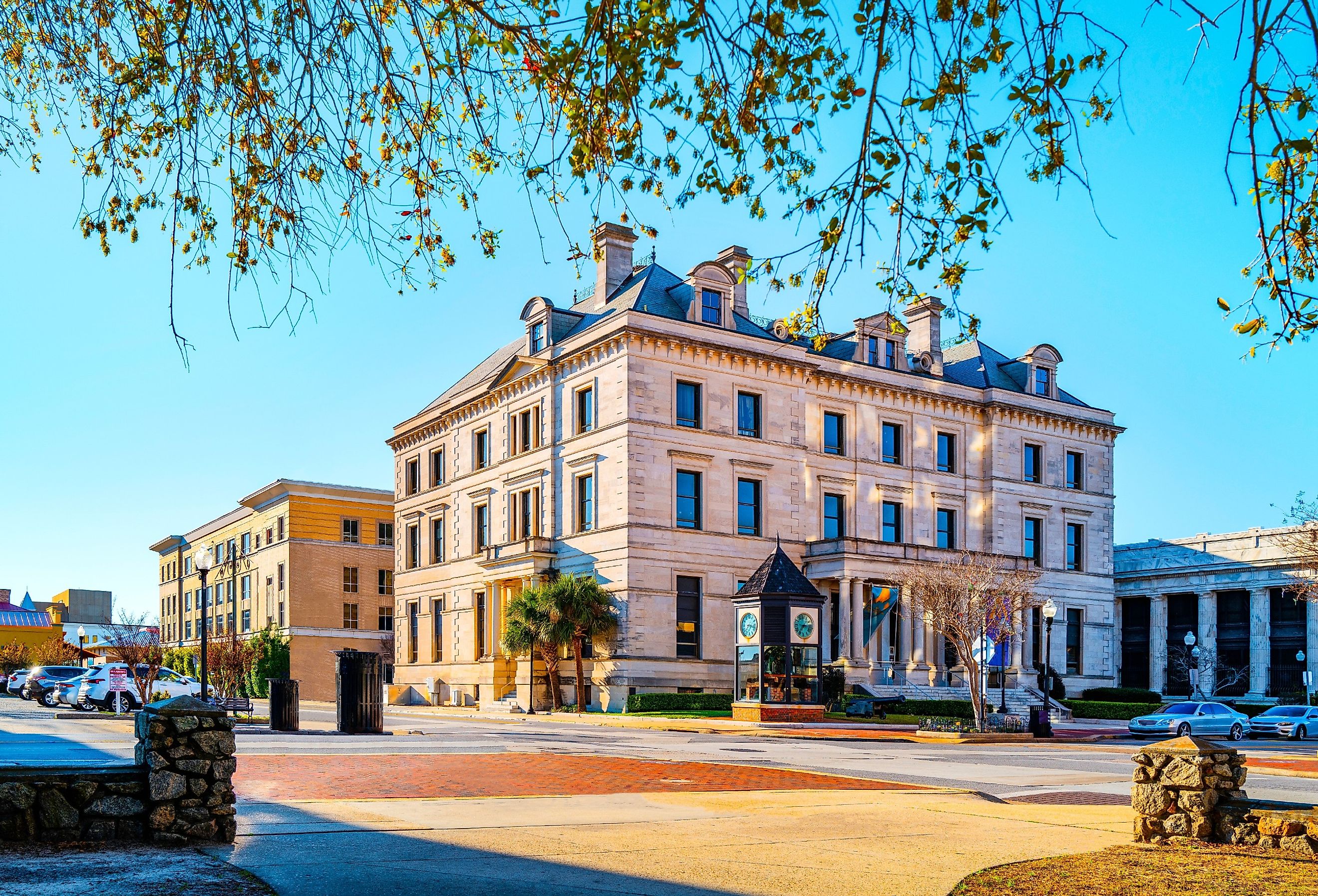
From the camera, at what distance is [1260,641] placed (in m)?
73.9

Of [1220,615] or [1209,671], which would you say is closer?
[1209,671]

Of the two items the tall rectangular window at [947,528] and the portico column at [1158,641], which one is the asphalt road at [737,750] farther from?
the portico column at [1158,641]

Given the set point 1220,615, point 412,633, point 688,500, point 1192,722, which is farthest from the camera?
point 1220,615

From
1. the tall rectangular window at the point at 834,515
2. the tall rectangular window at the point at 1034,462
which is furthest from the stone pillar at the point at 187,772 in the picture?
the tall rectangular window at the point at 1034,462

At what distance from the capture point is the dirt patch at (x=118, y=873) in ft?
25.9

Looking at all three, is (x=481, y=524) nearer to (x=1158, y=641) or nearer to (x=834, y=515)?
(x=834, y=515)

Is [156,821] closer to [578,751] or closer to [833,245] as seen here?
[833,245]

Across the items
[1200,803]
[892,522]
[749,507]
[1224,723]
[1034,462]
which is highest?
[1034,462]

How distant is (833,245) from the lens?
8.53 meters

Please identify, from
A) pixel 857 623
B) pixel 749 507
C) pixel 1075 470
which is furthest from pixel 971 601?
pixel 1075 470

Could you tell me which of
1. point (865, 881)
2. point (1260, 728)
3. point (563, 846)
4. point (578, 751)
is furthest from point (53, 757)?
point (1260, 728)

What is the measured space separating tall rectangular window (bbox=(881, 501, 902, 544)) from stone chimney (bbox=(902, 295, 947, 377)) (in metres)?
7.44

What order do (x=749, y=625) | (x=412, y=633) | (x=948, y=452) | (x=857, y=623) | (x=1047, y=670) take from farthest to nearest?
(x=412, y=633), (x=948, y=452), (x=1047, y=670), (x=857, y=623), (x=749, y=625)

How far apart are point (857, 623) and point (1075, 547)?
19722 millimetres
